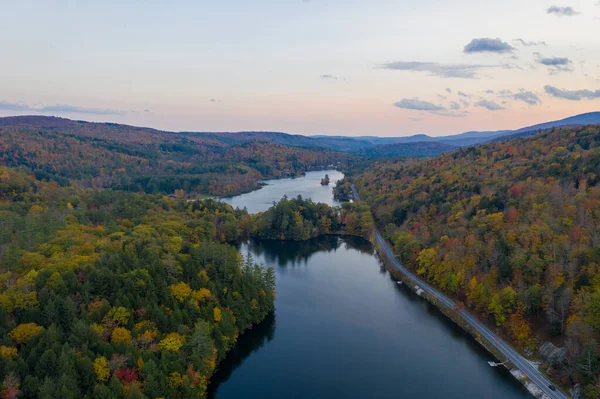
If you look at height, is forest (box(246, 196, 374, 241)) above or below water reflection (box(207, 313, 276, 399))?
above

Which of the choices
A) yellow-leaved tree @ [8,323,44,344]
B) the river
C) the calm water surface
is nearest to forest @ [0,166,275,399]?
yellow-leaved tree @ [8,323,44,344]

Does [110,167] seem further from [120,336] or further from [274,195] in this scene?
[120,336]

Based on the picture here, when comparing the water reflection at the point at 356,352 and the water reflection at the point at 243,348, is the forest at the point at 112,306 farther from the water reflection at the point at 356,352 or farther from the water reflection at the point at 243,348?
the water reflection at the point at 356,352

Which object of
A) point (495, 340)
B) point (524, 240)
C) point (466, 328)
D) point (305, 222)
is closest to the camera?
point (495, 340)

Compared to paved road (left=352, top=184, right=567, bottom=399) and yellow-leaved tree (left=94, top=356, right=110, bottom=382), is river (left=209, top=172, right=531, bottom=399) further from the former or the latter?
yellow-leaved tree (left=94, top=356, right=110, bottom=382)

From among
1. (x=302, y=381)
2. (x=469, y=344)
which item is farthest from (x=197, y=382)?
(x=469, y=344)

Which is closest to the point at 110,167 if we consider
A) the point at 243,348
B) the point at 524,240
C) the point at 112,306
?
the point at 112,306

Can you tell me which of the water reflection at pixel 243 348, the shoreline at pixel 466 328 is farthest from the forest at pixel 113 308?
the shoreline at pixel 466 328
